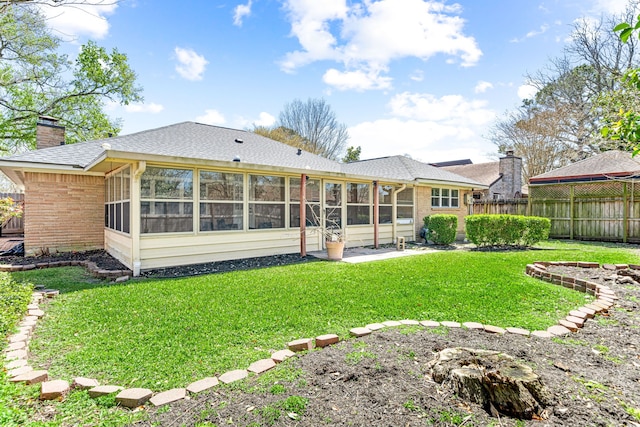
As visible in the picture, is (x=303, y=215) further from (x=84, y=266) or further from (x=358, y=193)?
(x=84, y=266)

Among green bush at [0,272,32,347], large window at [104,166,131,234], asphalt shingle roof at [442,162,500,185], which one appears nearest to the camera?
green bush at [0,272,32,347]

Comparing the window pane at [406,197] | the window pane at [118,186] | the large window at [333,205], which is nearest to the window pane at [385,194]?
the window pane at [406,197]

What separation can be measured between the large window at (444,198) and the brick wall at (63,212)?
11.7 m

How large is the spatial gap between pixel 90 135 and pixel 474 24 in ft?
64.7

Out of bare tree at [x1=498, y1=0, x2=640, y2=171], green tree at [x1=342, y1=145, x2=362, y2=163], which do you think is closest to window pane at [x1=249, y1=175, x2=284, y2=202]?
bare tree at [x1=498, y1=0, x2=640, y2=171]

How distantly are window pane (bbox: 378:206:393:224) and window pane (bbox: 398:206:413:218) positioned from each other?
0.51 metres

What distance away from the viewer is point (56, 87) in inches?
698

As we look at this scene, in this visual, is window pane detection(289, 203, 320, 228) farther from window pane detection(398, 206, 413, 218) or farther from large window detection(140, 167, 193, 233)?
window pane detection(398, 206, 413, 218)

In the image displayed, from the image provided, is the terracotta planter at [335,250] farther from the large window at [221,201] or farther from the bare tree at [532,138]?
the bare tree at [532,138]

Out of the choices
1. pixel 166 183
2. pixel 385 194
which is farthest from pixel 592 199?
pixel 166 183

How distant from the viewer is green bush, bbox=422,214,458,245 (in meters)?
11.6

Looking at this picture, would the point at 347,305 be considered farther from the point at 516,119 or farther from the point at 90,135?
the point at 516,119

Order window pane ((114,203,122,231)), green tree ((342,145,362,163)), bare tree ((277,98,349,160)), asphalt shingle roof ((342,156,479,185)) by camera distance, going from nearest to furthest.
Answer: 1. window pane ((114,203,122,231))
2. asphalt shingle roof ((342,156,479,185))
3. bare tree ((277,98,349,160))
4. green tree ((342,145,362,163))

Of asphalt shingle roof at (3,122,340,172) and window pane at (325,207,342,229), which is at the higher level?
asphalt shingle roof at (3,122,340,172)
